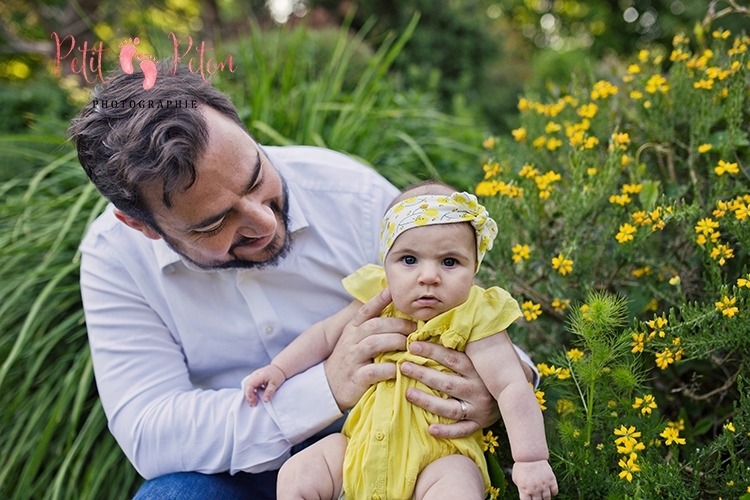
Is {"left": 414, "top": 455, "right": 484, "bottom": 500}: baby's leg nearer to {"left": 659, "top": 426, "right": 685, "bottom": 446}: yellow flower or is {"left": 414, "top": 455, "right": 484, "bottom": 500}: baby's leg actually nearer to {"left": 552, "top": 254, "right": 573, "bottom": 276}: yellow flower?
{"left": 659, "top": 426, "right": 685, "bottom": 446}: yellow flower

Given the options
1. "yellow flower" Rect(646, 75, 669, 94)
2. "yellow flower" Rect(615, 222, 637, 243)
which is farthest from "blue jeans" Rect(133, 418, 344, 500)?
"yellow flower" Rect(646, 75, 669, 94)

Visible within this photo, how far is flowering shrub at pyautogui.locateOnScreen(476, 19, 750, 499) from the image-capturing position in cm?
158

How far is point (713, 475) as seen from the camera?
5.15ft

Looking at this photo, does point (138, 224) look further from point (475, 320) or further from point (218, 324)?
point (475, 320)

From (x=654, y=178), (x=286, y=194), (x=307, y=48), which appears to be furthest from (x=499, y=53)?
(x=286, y=194)

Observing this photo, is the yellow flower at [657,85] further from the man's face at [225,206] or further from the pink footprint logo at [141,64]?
the pink footprint logo at [141,64]

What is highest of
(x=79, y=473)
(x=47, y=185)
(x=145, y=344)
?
(x=47, y=185)

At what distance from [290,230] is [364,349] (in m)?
0.51

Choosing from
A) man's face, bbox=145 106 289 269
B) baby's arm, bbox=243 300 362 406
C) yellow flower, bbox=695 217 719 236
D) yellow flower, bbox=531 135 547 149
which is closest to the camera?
man's face, bbox=145 106 289 269

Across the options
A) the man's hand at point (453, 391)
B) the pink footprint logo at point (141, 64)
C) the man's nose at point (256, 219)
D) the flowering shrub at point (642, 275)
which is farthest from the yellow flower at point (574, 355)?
the pink footprint logo at point (141, 64)

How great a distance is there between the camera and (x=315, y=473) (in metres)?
1.62

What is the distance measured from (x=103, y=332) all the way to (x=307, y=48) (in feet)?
9.84

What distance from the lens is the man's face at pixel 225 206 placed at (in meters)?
1.65

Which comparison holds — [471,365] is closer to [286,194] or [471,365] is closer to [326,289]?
[326,289]
